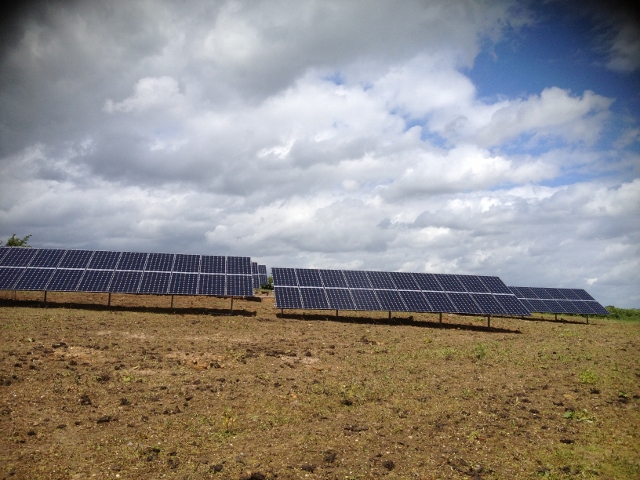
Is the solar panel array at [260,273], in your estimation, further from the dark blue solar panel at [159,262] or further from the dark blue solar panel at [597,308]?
the dark blue solar panel at [597,308]

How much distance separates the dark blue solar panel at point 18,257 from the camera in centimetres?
3336

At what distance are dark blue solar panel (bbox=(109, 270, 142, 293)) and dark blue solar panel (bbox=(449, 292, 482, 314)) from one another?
2179cm

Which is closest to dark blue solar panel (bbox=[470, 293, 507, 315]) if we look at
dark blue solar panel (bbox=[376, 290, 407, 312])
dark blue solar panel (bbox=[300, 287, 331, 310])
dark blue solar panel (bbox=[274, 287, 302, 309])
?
dark blue solar panel (bbox=[376, 290, 407, 312])

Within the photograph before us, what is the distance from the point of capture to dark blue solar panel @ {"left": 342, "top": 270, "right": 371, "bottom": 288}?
1360 inches

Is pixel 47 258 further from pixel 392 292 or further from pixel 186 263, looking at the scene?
pixel 392 292

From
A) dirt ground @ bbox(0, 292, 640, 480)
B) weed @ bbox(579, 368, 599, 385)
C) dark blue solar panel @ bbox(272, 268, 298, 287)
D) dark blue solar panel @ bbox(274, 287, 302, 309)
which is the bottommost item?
dirt ground @ bbox(0, 292, 640, 480)

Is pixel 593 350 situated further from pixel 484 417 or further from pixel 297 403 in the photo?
pixel 297 403

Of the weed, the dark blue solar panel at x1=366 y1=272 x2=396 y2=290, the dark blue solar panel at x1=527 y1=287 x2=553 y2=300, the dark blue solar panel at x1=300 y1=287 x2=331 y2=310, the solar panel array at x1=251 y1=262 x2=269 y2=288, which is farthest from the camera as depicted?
the solar panel array at x1=251 y1=262 x2=269 y2=288

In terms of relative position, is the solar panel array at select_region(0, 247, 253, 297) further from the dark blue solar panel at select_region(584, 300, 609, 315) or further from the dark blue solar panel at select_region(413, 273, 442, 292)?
the dark blue solar panel at select_region(584, 300, 609, 315)

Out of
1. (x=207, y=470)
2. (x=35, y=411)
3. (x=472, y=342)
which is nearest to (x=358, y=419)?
(x=207, y=470)

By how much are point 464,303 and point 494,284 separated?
6162mm

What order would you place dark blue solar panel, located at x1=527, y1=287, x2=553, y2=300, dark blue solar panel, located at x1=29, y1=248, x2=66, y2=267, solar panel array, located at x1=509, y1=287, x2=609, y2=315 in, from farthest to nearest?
dark blue solar panel, located at x1=527, y1=287, x2=553, y2=300 < solar panel array, located at x1=509, y1=287, x2=609, y2=315 < dark blue solar panel, located at x1=29, y1=248, x2=66, y2=267

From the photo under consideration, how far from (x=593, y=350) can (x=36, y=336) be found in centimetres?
2585

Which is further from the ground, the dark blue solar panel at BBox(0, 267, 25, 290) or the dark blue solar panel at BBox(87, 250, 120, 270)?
the dark blue solar panel at BBox(87, 250, 120, 270)
